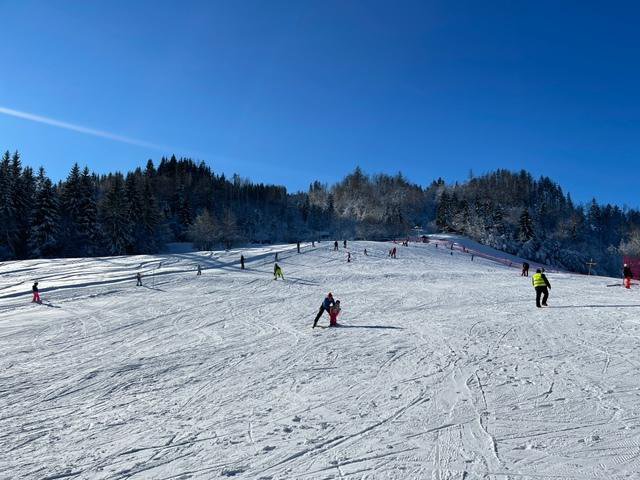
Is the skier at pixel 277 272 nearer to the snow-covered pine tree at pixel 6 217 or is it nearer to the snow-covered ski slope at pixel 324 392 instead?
the snow-covered ski slope at pixel 324 392

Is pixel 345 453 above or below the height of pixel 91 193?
below

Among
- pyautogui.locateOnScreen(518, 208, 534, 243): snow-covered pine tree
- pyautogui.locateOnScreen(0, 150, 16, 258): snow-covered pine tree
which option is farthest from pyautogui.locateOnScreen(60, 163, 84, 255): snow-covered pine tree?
pyautogui.locateOnScreen(518, 208, 534, 243): snow-covered pine tree

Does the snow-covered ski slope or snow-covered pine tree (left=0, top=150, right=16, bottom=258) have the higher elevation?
snow-covered pine tree (left=0, top=150, right=16, bottom=258)

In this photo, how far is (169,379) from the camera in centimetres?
834

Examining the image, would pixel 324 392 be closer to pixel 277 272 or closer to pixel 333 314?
pixel 333 314

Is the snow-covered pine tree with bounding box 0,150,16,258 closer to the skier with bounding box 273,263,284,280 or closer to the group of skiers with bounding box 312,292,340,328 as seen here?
the skier with bounding box 273,263,284,280

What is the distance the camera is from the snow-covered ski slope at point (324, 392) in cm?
498

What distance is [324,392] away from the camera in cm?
731

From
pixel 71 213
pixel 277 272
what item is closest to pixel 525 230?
pixel 277 272

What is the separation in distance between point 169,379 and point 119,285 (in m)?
19.0

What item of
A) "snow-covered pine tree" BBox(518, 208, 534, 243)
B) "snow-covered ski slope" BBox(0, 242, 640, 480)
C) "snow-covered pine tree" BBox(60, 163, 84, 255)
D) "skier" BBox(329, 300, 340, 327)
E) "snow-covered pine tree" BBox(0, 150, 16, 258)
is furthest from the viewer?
"snow-covered pine tree" BBox(518, 208, 534, 243)

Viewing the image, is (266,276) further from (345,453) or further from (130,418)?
(345,453)

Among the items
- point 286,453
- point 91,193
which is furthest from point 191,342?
point 91,193

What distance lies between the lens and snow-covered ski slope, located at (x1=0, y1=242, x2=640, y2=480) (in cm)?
498
